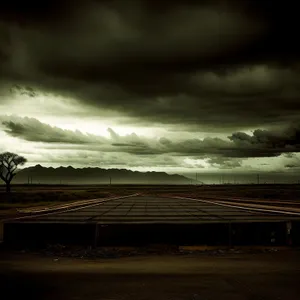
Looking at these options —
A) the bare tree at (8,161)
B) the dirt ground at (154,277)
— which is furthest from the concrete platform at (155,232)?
the bare tree at (8,161)

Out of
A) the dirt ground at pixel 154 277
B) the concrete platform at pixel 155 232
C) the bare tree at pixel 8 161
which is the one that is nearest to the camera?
the dirt ground at pixel 154 277

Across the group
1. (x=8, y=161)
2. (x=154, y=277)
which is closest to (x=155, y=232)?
(x=154, y=277)

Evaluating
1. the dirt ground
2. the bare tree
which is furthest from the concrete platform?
the bare tree

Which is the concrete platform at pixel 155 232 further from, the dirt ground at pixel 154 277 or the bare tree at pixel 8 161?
the bare tree at pixel 8 161

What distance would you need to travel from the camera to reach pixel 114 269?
1385 cm

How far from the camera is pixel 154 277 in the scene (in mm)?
12555

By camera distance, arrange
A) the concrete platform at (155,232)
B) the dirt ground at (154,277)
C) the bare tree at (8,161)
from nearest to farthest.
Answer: the dirt ground at (154,277) → the concrete platform at (155,232) → the bare tree at (8,161)

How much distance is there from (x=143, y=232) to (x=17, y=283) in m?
8.40

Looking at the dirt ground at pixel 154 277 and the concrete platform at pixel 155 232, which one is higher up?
the concrete platform at pixel 155 232

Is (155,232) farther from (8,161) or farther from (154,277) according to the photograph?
(8,161)

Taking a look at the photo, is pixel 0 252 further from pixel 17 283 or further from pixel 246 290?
pixel 246 290

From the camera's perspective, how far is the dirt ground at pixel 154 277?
10.5 m

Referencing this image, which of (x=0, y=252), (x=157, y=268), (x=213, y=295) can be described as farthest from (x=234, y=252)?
(x=0, y=252)

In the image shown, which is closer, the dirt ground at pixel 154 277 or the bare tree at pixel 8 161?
the dirt ground at pixel 154 277
